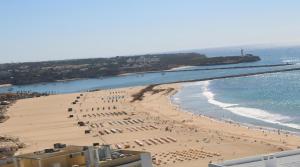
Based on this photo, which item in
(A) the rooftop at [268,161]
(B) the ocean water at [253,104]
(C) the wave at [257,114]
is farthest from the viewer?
(B) the ocean water at [253,104]

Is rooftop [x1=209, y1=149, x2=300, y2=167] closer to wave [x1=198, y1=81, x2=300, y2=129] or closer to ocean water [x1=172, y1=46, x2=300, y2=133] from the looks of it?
ocean water [x1=172, y1=46, x2=300, y2=133]

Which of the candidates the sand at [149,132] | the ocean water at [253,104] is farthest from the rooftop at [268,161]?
the ocean water at [253,104]

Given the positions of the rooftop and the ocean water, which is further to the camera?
the ocean water

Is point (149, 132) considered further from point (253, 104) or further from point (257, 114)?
point (253, 104)

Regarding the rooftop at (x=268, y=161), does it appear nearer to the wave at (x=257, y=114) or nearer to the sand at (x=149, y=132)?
the sand at (x=149, y=132)

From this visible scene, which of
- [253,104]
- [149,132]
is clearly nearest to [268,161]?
[149,132]

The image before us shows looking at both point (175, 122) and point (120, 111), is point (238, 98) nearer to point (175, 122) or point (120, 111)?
point (120, 111)

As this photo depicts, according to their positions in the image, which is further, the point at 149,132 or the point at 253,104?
the point at 253,104

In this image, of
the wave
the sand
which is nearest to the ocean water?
the wave

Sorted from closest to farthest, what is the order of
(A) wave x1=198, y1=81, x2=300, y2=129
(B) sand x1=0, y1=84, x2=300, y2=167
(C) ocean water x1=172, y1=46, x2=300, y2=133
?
(B) sand x1=0, y1=84, x2=300, y2=167 → (A) wave x1=198, y1=81, x2=300, y2=129 → (C) ocean water x1=172, y1=46, x2=300, y2=133
